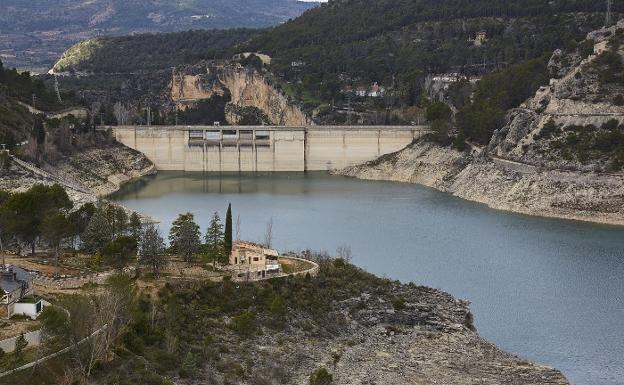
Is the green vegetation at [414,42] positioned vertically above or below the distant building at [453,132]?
above

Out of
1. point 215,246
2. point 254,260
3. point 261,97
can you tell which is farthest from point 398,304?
point 261,97

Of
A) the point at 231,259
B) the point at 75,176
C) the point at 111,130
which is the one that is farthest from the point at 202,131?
the point at 231,259

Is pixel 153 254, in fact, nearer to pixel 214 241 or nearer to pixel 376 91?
pixel 214 241

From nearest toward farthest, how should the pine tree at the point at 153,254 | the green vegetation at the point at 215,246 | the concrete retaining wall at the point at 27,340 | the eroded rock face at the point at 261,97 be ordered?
the concrete retaining wall at the point at 27,340 < the pine tree at the point at 153,254 < the green vegetation at the point at 215,246 < the eroded rock face at the point at 261,97

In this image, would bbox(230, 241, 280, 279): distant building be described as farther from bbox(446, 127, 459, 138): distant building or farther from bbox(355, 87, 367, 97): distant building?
bbox(355, 87, 367, 97): distant building

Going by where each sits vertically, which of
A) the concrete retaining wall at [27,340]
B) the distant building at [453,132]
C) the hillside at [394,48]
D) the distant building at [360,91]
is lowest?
the concrete retaining wall at [27,340]

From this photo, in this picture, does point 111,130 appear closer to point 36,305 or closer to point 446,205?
point 446,205

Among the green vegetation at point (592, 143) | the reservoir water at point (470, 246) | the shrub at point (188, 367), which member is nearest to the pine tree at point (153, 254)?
the shrub at point (188, 367)

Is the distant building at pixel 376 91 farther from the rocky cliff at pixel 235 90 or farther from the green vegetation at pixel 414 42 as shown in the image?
the rocky cliff at pixel 235 90
